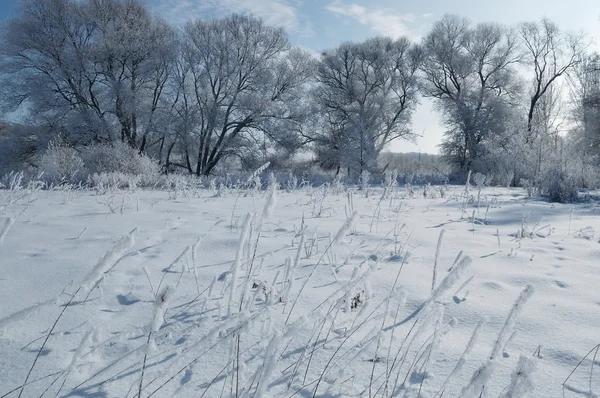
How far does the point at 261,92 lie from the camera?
790 inches

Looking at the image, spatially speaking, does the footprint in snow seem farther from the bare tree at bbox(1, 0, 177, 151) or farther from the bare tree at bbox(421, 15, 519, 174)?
the bare tree at bbox(421, 15, 519, 174)

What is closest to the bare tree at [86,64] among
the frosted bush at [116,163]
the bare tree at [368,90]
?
the frosted bush at [116,163]

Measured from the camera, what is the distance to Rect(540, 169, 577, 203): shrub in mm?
7359

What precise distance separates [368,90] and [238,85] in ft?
30.1

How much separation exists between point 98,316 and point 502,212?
5.32m

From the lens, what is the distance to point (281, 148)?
68.3 feet

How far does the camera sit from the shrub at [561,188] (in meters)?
7.36

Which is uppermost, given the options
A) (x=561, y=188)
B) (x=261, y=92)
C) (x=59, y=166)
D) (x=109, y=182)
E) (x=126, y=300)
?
(x=261, y=92)

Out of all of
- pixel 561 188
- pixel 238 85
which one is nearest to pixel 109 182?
pixel 561 188

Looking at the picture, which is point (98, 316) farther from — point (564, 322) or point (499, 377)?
point (564, 322)

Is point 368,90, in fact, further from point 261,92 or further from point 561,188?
point 561,188

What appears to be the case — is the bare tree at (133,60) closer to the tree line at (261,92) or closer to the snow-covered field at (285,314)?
the tree line at (261,92)

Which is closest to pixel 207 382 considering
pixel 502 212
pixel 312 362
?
pixel 312 362

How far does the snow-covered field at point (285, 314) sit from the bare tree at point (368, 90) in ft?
69.1
